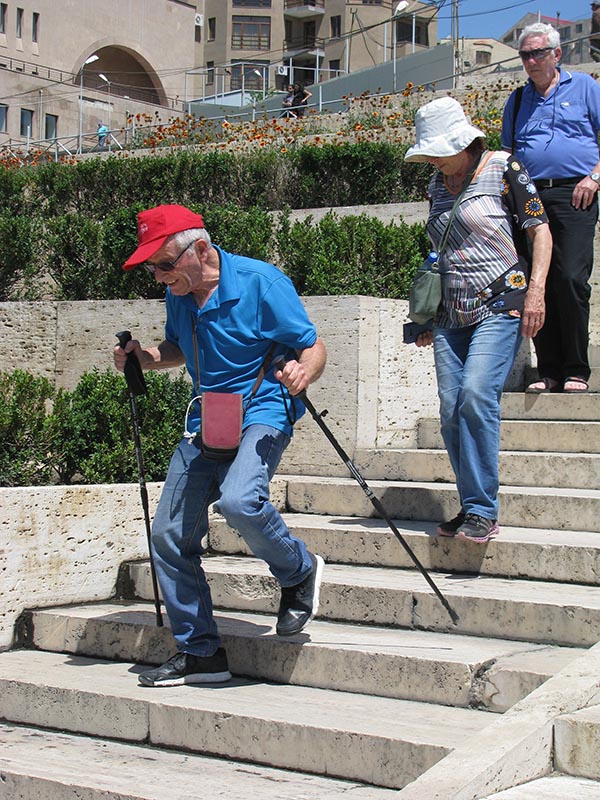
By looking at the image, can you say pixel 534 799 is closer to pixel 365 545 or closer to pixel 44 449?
pixel 365 545

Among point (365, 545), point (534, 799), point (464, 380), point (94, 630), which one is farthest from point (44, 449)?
point (534, 799)

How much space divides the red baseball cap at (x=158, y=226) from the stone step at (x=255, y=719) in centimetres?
173

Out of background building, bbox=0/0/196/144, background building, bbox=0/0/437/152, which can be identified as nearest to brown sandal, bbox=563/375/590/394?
background building, bbox=0/0/437/152

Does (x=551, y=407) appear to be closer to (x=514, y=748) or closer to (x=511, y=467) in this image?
(x=511, y=467)

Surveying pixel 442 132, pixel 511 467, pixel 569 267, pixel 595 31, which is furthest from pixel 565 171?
pixel 595 31

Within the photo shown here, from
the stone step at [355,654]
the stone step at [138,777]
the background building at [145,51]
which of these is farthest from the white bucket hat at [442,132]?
the background building at [145,51]

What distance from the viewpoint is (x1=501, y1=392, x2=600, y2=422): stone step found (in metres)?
6.67

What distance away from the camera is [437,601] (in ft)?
16.2

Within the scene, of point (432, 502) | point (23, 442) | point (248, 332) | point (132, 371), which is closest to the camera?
point (248, 332)

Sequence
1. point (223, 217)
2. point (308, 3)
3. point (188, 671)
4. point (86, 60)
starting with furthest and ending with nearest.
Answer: point (308, 3)
point (86, 60)
point (223, 217)
point (188, 671)

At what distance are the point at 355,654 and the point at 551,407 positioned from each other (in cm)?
277

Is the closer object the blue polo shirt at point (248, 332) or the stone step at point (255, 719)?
the stone step at point (255, 719)

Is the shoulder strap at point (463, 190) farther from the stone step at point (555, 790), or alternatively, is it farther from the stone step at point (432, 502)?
the stone step at point (555, 790)

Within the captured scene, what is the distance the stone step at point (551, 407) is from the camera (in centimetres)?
667
